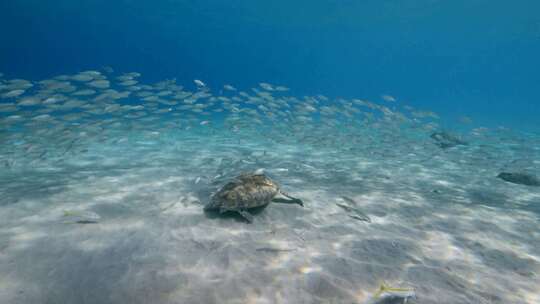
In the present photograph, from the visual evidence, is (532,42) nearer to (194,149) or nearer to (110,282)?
(194,149)

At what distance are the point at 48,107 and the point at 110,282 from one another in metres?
12.1

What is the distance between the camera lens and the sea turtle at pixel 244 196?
5254 mm

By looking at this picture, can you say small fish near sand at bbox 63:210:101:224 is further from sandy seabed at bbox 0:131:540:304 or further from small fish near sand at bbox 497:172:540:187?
small fish near sand at bbox 497:172:540:187

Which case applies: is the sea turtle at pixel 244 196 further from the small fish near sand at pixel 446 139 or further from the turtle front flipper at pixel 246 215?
the small fish near sand at pixel 446 139

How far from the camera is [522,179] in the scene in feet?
31.2

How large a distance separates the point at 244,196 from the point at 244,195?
0.8 inches

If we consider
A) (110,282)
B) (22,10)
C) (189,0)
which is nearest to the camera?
(110,282)

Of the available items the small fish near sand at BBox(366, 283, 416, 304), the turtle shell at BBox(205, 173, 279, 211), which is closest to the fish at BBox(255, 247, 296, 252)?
the turtle shell at BBox(205, 173, 279, 211)

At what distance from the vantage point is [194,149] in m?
15.2

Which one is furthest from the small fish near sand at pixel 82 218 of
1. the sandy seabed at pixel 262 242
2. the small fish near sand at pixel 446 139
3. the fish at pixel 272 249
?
the small fish near sand at pixel 446 139

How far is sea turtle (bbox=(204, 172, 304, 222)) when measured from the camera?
525cm

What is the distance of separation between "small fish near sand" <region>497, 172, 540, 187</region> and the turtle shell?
29.6 feet

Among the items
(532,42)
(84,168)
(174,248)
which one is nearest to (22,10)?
(84,168)

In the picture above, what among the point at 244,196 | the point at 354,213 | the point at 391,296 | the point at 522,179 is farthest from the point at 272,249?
the point at 522,179
